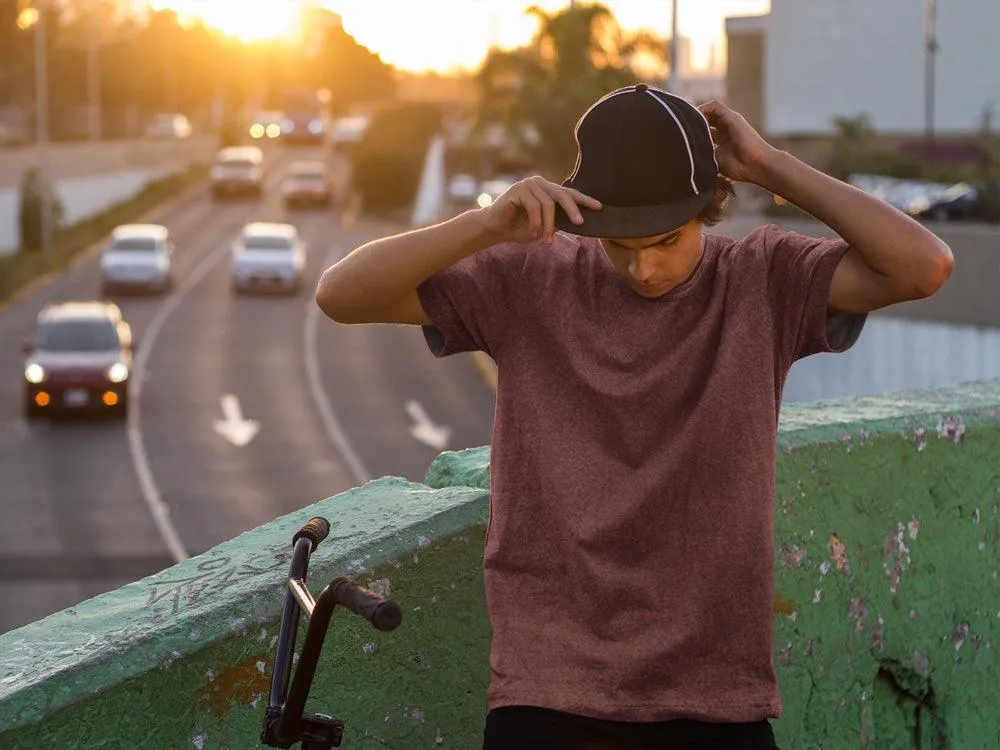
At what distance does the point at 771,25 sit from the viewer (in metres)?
64.7

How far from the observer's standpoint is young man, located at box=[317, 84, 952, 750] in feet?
10.2

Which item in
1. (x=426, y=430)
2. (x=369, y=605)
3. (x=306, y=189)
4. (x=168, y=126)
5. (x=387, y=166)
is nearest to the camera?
(x=369, y=605)

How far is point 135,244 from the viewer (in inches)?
1965

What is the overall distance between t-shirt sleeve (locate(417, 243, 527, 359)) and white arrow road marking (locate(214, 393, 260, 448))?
28.2 metres

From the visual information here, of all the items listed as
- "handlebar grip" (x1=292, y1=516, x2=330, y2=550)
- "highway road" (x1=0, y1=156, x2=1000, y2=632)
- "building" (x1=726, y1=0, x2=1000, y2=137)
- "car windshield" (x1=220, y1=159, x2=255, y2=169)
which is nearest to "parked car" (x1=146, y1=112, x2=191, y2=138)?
"car windshield" (x1=220, y1=159, x2=255, y2=169)

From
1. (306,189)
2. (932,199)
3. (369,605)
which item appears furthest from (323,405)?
(306,189)

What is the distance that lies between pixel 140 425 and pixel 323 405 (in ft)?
13.4

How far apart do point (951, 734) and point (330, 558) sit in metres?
1.99

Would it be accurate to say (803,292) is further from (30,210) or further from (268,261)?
(30,210)

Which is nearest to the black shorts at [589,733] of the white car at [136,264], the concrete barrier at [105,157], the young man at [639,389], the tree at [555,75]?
the young man at [639,389]

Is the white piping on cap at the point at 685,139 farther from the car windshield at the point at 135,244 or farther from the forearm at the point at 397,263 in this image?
the car windshield at the point at 135,244

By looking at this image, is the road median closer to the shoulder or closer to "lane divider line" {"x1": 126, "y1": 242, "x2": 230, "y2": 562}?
"lane divider line" {"x1": 126, "y1": 242, "x2": 230, "y2": 562}

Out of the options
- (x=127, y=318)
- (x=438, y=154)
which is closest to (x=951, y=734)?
(x=127, y=318)

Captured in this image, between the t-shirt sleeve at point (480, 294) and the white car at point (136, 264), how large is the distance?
4685cm
